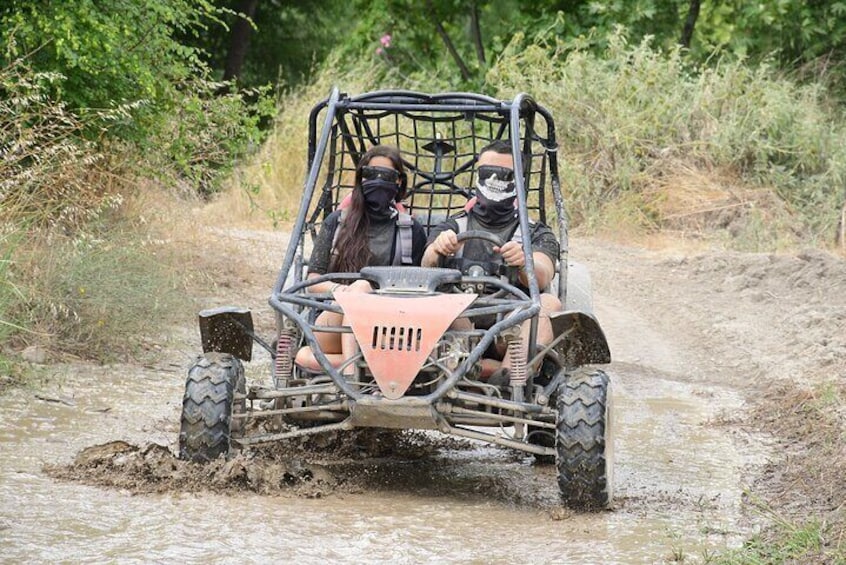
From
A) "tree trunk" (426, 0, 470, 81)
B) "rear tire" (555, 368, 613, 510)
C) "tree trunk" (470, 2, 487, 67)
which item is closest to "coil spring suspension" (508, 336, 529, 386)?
"rear tire" (555, 368, 613, 510)

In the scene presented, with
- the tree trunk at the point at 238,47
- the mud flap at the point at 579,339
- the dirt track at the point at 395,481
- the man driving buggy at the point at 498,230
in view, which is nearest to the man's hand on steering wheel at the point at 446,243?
the man driving buggy at the point at 498,230

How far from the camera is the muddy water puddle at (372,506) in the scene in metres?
5.34

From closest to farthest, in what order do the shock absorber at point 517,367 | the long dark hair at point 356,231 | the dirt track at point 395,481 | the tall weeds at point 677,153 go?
the dirt track at point 395,481, the shock absorber at point 517,367, the long dark hair at point 356,231, the tall weeds at point 677,153

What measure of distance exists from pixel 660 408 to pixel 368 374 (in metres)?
3.30

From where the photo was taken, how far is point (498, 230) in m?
7.17

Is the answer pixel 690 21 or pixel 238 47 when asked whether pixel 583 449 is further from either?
pixel 238 47

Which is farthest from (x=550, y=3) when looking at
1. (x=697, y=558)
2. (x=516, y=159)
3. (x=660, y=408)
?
(x=697, y=558)

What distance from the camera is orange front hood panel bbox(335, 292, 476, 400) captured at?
5.93 meters

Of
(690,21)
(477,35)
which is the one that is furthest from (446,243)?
(477,35)

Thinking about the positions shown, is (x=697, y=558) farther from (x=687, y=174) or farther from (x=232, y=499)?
(x=687, y=174)

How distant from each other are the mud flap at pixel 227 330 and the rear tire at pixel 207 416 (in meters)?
0.51

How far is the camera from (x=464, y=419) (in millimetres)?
6156

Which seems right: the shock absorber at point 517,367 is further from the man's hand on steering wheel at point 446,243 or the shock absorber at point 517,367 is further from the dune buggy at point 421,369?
the man's hand on steering wheel at point 446,243

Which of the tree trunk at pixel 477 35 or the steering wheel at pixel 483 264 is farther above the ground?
the tree trunk at pixel 477 35
